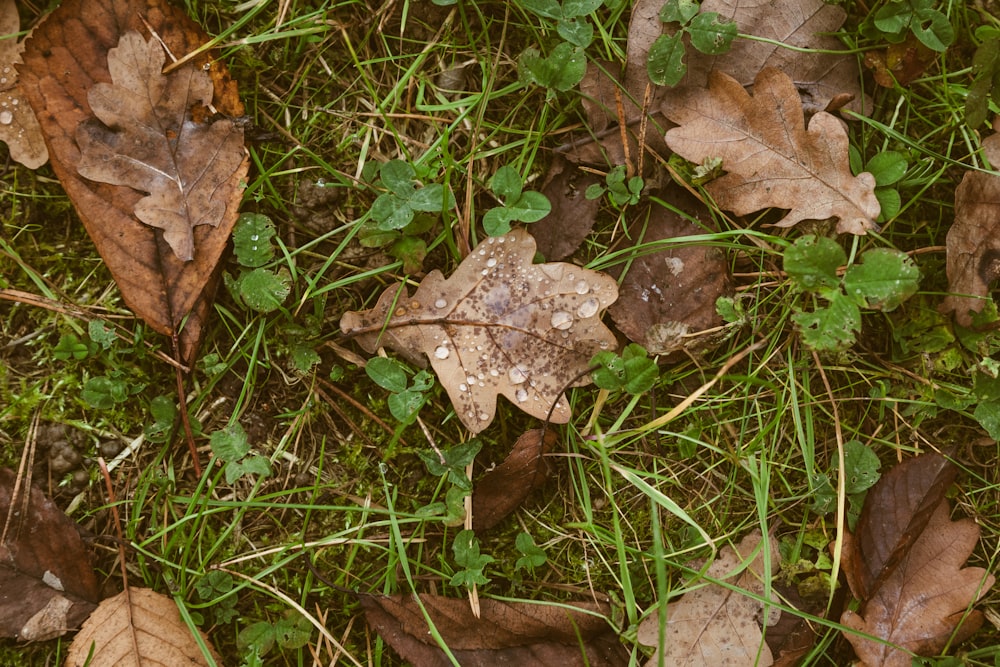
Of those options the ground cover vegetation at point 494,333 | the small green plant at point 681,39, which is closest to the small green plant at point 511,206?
the ground cover vegetation at point 494,333

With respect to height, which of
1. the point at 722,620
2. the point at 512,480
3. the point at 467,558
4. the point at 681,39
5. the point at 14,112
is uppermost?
the point at 14,112

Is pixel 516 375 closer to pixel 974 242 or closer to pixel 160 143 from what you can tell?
pixel 160 143

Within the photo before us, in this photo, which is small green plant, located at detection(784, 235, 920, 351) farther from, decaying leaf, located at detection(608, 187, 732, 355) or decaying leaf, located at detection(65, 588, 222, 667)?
decaying leaf, located at detection(65, 588, 222, 667)

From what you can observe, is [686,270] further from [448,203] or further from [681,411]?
[448,203]

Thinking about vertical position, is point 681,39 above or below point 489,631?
above

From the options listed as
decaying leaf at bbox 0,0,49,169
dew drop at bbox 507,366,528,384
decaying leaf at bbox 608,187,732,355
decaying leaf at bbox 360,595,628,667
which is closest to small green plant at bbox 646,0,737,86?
decaying leaf at bbox 608,187,732,355

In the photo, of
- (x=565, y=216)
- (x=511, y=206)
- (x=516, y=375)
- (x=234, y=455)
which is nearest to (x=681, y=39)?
(x=565, y=216)

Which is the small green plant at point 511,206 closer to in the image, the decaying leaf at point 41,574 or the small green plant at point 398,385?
the small green plant at point 398,385

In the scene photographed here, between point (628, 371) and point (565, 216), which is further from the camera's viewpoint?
point (565, 216)
